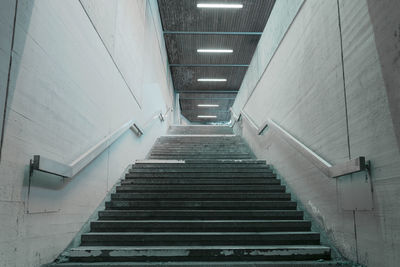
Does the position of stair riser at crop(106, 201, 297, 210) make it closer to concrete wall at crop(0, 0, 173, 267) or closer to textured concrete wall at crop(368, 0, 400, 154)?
concrete wall at crop(0, 0, 173, 267)

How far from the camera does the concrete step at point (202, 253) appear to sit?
3.07 metres

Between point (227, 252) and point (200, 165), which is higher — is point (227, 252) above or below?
below

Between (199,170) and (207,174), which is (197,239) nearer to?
(207,174)

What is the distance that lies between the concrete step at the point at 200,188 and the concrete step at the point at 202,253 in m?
1.50

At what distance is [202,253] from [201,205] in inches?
43.1

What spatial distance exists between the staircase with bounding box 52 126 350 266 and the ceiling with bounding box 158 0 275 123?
5185 millimetres

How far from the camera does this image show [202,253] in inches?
123

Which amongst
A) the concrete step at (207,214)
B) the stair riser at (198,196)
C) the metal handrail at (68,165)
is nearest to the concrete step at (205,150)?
the stair riser at (198,196)

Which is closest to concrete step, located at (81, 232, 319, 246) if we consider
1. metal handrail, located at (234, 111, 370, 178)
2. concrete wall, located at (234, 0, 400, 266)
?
concrete wall, located at (234, 0, 400, 266)

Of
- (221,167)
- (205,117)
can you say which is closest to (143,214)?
(221,167)

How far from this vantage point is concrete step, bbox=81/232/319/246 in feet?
11.1

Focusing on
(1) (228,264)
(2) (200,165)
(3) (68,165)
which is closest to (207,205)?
(1) (228,264)

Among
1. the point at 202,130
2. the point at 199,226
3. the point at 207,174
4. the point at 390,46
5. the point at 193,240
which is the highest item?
the point at 202,130

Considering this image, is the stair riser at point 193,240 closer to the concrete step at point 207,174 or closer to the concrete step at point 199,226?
the concrete step at point 199,226
